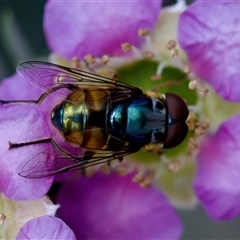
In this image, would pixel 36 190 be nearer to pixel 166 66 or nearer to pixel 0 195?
pixel 0 195

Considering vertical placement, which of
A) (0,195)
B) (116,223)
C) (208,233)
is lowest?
(208,233)

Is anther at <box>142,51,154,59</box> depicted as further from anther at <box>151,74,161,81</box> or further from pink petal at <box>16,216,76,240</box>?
pink petal at <box>16,216,76,240</box>

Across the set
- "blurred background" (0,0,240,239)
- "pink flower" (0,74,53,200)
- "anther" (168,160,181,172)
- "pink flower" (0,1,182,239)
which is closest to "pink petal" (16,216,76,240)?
"pink flower" (0,74,53,200)

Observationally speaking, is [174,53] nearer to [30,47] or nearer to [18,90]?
[18,90]

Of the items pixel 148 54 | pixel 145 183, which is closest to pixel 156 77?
pixel 148 54

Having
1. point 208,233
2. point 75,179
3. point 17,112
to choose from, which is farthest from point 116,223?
point 208,233

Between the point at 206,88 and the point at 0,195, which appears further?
the point at 206,88

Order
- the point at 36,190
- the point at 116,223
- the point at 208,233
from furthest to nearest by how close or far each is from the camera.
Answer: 1. the point at 208,233
2. the point at 116,223
3. the point at 36,190
